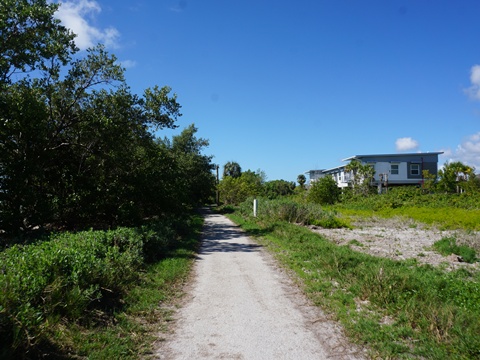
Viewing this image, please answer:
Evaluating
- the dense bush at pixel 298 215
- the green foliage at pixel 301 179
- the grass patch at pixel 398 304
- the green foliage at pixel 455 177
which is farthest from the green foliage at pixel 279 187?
the grass patch at pixel 398 304

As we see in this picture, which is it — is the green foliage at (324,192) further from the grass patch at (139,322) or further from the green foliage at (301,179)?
the green foliage at (301,179)

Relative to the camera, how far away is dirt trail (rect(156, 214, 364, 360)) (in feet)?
14.7

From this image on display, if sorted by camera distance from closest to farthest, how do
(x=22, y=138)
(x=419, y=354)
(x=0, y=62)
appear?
1. (x=419, y=354)
2. (x=0, y=62)
3. (x=22, y=138)

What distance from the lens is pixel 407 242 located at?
13594 millimetres

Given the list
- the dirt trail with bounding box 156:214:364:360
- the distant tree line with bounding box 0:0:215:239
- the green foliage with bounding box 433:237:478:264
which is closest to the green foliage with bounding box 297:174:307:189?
the distant tree line with bounding box 0:0:215:239

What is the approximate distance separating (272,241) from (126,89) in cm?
881

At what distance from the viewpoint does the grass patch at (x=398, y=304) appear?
14.4ft

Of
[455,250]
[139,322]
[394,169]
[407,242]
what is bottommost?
[139,322]

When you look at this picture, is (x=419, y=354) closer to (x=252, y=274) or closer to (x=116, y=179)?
(x=252, y=274)

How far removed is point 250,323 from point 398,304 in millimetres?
2419

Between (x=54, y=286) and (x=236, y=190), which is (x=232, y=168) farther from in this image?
(x=54, y=286)

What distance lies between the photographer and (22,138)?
12.5 metres

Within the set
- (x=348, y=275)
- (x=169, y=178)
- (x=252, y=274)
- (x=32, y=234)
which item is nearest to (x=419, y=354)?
(x=348, y=275)

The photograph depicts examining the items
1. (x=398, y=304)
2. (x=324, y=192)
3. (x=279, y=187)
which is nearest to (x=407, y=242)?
(x=398, y=304)
